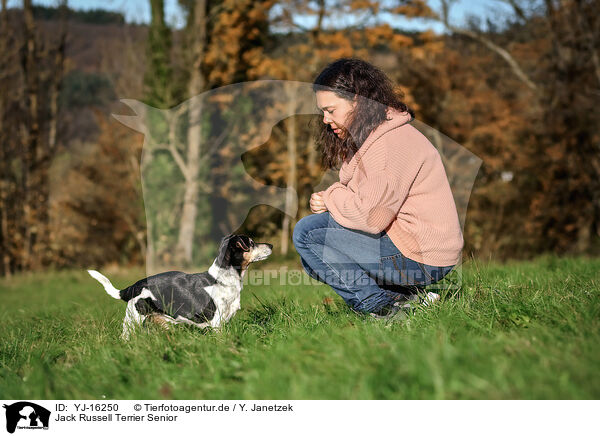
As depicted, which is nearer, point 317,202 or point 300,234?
point 317,202

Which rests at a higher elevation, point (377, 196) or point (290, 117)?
point (290, 117)

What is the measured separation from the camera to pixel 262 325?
3.27 metres

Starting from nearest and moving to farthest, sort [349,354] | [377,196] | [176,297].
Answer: [349,354] < [377,196] < [176,297]

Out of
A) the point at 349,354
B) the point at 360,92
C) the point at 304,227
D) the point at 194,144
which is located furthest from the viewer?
the point at 194,144

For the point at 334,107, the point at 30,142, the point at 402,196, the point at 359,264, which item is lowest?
the point at 359,264

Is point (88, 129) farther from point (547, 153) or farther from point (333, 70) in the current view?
point (333, 70)

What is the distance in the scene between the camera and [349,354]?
2189 millimetres

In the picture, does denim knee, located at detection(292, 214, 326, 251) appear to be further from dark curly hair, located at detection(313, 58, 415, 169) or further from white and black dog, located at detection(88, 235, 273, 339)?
dark curly hair, located at detection(313, 58, 415, 169)

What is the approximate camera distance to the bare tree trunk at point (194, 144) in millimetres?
9866
